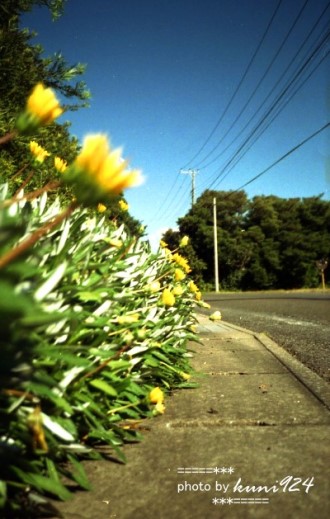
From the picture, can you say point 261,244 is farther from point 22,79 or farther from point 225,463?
point 225,463

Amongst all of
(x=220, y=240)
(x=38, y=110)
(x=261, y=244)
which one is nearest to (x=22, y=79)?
(x=38, y=110)

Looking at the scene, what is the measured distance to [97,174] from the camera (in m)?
0.68

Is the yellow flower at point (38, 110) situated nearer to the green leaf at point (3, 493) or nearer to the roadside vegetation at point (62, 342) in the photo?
the roadside vegetation at point (62, 342)

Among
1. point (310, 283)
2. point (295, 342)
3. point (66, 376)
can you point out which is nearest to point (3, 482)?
point (66, 376)

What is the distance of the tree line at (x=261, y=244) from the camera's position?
28922 millimetres

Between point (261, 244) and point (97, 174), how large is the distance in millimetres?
30484

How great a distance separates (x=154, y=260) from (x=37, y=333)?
1.26 metres

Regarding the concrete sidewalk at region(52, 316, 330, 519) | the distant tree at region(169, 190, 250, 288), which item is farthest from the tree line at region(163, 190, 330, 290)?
the concrete sidewalk at region(52, 316, 330, 519)

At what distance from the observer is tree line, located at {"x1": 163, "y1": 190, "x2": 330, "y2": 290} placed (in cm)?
2892

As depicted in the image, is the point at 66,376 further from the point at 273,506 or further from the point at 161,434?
the point at 273,506

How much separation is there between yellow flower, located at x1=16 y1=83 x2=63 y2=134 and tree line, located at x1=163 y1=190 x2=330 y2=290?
86.1 feet

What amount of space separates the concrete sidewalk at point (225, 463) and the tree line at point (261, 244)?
2567 cm

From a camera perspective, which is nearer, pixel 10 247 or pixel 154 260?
pixel 10 247

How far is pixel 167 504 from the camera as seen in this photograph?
0.82 metres
